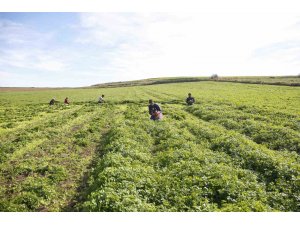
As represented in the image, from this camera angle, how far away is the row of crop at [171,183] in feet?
35.0

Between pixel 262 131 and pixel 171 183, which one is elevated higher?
pixel 262 131

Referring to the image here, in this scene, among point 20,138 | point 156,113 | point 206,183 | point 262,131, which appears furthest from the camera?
point 156,113

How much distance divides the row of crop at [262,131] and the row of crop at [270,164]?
1756 mm

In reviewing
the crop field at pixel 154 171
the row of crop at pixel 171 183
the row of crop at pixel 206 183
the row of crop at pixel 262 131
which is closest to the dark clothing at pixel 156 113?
the crop field at pixel 154 171

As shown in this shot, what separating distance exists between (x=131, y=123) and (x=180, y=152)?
11.5 metres

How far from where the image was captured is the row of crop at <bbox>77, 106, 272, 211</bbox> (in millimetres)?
10656

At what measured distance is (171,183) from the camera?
12633mm

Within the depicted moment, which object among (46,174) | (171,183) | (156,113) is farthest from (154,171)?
(156,113)

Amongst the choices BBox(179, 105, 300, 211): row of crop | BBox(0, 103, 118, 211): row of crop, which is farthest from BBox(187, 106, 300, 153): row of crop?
BBox(0, 103, 118, 211): row of crop

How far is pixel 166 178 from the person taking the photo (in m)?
13.2

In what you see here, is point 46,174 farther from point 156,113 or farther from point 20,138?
point 156,113

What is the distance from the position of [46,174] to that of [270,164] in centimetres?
→ 1204

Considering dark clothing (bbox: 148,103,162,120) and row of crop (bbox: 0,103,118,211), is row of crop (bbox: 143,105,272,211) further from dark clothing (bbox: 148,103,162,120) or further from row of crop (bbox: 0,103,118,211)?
dark clothing (bbox: 148,103,162,120)
